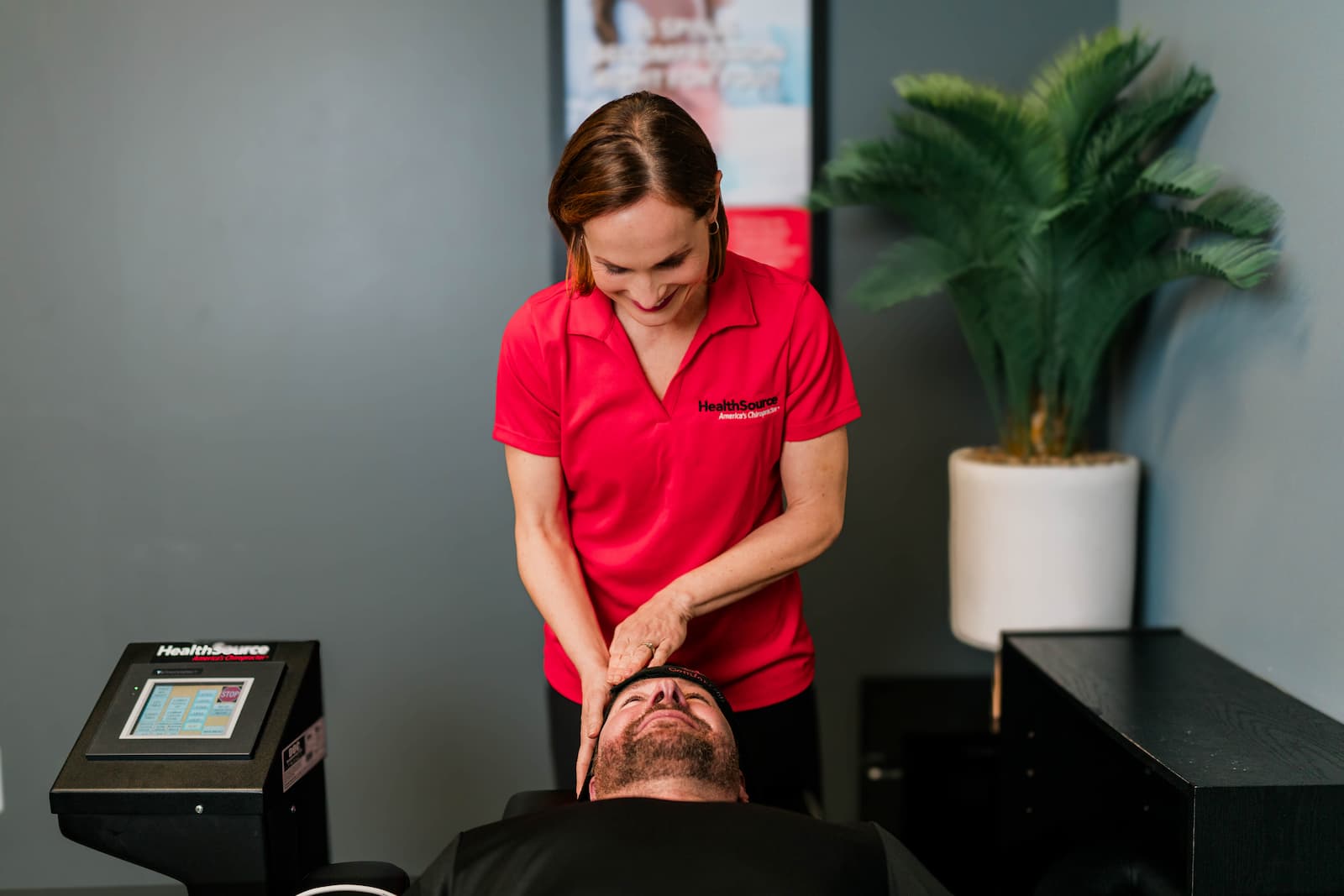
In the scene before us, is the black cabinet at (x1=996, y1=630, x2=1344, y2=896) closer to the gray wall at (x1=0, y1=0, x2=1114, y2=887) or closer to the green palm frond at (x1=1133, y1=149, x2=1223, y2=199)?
the gray wall at (x1=0, y1=0, x2=1114, y2=887)

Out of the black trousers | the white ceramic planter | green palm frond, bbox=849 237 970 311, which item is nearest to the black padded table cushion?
the black trousers

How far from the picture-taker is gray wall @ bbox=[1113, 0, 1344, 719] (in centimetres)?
188

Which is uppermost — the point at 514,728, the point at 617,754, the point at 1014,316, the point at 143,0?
the point at 143,0

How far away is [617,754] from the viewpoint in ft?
4.75

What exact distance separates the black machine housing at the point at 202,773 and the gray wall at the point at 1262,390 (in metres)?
1.65

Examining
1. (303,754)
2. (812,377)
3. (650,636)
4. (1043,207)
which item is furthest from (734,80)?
(303,754)

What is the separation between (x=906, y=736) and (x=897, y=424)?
2.54ft

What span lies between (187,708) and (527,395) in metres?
0.64

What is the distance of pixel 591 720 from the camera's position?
1524mm

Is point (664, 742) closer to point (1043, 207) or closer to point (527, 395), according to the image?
point (527, 395)

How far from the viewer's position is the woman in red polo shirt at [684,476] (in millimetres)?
1619

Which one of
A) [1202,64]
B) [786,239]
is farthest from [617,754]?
[1202,64]

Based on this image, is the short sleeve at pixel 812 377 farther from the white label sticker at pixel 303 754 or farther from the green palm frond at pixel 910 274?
the white label sticker at pixel 303 754

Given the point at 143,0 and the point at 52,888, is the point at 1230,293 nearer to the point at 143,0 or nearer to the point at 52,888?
the point at 143,0
